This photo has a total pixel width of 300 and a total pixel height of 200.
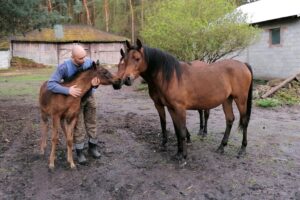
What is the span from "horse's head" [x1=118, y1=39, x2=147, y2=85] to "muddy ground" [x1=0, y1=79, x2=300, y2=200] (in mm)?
1326

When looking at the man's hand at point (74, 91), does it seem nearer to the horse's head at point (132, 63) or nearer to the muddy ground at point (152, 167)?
the horse's head at point (132, 63)

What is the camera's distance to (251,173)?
16.2ft

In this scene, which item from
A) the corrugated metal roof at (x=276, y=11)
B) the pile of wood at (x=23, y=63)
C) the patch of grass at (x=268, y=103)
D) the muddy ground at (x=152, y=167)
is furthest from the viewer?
the pile of wood at (x=23, y=63)

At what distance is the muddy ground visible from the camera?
430cm

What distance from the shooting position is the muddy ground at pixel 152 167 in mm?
4301

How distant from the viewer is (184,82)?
17.9ft

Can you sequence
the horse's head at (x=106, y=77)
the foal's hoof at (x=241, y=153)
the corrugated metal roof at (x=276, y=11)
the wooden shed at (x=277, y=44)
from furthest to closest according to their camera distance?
the corrugated metal roof at (x=276, y=11) < the wooden shed at (x=277, y=44) < the foal's hoof at (x=241, y=153) < the horse's head at (x=106, y=77)

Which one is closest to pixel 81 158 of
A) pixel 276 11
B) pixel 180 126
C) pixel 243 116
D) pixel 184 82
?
pixel 180 126

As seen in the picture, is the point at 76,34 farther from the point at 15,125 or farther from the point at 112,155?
the point at 112,155

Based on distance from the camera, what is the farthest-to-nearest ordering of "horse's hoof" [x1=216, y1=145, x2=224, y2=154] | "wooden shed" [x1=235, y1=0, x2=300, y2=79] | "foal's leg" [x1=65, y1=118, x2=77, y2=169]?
1. "wooden shed" [x1=235, y1=0, x2=300, y2=79]
2. "horse's hoof" [x1=216, y1=145, x2=224, y2=154]
3. "foal's leg" [x1=65, y1=118, x2=77, y2=169]

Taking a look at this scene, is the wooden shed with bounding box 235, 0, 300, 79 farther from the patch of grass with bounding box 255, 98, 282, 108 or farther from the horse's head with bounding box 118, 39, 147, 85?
the horse's head with bounding box 118, 39, 147, 85

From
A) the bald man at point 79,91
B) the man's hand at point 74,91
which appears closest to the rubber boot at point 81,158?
the bald man at point 79,91

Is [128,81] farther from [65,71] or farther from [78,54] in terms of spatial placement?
[65,71]

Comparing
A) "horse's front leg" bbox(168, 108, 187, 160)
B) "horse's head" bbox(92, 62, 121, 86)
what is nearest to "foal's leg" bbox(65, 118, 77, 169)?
"horse's head" bbox(92, 62, 121, 86)
